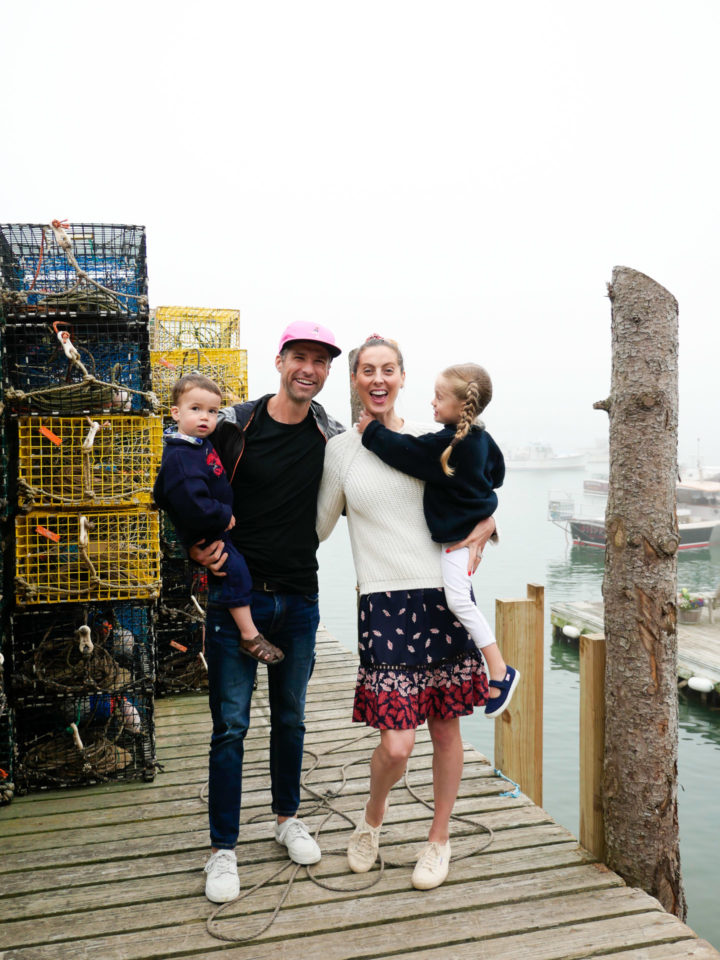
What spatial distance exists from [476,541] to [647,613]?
2.79 ft

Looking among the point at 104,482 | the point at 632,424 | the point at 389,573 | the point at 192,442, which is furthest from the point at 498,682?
the point at 104,482

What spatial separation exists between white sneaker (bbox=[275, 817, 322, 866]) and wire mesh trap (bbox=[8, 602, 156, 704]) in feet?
3.27

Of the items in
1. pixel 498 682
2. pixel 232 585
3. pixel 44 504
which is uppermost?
pixel 44 504

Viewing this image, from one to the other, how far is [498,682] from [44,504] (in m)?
2.18

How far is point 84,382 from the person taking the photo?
324 cm

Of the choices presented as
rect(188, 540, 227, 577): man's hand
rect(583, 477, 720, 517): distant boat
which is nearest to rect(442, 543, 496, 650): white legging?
rect(188, 540, 227, 577): man's hand

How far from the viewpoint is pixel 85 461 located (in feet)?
10.8

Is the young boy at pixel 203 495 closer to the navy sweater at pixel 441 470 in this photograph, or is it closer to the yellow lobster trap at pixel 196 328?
the navy sweater at pixel 441 470

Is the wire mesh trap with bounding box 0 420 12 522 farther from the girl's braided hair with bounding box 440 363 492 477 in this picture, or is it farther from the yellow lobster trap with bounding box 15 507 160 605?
the girl's braided hair with bounding box 440 363 492 477

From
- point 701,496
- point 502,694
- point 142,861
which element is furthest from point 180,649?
point 701,496

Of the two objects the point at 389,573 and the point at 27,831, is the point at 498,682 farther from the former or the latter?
the point at 27,831

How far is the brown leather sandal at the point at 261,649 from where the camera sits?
2422 millimetres

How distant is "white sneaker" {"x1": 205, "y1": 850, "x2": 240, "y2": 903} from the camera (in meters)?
2.44

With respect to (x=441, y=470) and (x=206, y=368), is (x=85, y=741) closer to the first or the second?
(x=441, y=470)
